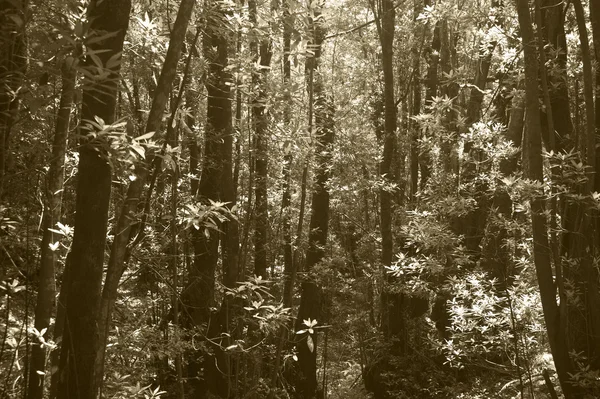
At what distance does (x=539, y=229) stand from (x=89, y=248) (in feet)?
17.1

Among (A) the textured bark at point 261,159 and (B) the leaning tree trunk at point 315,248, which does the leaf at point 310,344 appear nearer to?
(B) the leaning tree trunk at point 315,248

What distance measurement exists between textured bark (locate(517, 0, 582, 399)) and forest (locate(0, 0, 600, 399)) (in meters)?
0.02

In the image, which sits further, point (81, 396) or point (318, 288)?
point (318, 288)

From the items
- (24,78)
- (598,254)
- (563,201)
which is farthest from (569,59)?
(24,78)

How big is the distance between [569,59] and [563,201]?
201 centimetres

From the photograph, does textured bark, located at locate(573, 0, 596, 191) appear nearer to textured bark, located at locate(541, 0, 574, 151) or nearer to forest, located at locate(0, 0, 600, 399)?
forest, located at locate(0, 0, 600, 399)

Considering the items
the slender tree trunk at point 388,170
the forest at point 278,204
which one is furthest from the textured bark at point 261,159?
the slender tree trunk at point 388,170

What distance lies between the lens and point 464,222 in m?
13.8

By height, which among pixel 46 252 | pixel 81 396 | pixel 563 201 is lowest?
pixel 81 396

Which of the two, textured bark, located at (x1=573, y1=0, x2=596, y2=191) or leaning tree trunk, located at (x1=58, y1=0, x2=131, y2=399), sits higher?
textured bark, located at (x1=573, y1=0, x2=596, y2=191)

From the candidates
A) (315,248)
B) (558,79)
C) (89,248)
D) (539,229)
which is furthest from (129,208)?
(315,248)

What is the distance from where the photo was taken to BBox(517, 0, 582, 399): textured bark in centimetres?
791

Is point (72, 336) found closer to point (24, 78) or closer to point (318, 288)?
point (24, 78)

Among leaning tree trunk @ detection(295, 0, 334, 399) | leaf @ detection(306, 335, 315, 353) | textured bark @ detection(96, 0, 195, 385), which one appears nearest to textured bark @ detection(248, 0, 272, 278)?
leaning tree trunk @ detection(295, 0, 334, 399)
